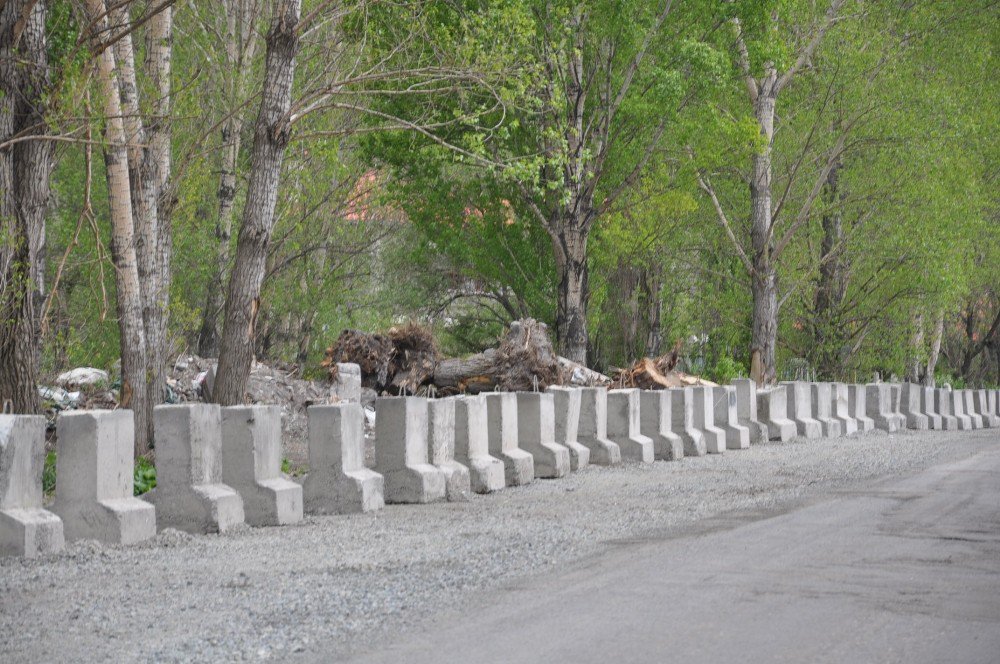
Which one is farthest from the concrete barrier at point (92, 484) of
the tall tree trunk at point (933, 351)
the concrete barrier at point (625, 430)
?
the tall tree trunk at point (933, 351)

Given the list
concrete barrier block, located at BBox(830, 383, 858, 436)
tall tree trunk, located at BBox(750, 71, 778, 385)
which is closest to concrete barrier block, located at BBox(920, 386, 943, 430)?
tall tree trunk, located at BBox(750, 71, 778, 385)

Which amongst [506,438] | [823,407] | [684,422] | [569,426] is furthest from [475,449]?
[823,407]

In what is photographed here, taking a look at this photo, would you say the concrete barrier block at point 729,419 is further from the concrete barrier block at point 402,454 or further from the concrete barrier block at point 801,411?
the concrete barrier block at point 402,454

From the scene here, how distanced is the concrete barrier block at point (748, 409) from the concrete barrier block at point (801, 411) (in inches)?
56.1

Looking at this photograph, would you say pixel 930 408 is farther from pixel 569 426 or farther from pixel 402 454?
pixel 402 454

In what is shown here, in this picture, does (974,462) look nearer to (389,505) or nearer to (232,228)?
(389,505)

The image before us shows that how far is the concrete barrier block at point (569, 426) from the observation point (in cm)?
1491

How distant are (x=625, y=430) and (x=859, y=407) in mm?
10019

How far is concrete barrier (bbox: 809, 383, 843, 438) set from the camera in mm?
22797

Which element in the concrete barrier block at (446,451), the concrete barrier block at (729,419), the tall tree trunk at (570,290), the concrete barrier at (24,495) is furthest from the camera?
the tall tree trunk at (570,290)

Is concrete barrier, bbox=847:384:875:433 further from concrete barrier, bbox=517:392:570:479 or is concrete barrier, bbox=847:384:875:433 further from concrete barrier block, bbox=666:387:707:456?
concrete barrier, bbox=517:392:570:479

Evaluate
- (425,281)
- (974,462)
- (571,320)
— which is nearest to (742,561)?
(974,462)

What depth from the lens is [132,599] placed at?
7.12m

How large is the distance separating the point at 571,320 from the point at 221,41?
29.6 ft
